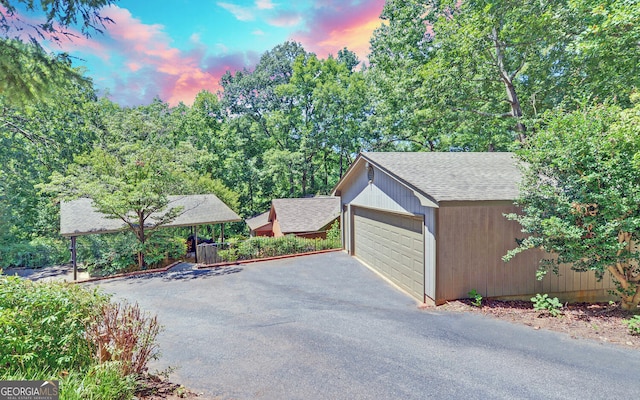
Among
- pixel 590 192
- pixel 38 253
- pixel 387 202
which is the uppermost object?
pixel 590 192

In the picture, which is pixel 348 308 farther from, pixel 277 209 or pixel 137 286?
pixel 277 209

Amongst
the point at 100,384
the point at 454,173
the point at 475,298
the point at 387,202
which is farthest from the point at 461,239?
the point at 100,384

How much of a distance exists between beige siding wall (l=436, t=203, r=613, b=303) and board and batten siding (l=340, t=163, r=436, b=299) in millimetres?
237

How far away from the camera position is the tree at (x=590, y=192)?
6.18 meters

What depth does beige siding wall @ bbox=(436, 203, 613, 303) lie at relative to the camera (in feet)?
25.3

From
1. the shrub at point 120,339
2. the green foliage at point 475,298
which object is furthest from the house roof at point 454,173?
the shrub at point 120,339

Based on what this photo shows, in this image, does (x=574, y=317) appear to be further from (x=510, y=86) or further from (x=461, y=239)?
(x=510, y=86)

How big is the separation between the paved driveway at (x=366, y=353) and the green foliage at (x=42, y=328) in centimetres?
151

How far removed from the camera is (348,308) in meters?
7.71

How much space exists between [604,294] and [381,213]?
6.61 metres

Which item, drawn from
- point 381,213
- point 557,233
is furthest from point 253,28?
point 557,233

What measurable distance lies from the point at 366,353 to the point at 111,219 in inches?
552

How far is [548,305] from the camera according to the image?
7367 mm

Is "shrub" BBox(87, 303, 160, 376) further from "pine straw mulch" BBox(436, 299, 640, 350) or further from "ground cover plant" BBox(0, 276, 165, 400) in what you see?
"pine straw mulch" BBox(436, 299, 640, 350)
